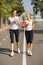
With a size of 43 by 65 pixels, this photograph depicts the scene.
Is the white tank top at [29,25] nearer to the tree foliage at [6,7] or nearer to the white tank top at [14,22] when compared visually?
the white tank top at [14,22]

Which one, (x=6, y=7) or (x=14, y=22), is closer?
(x=14, y=22)

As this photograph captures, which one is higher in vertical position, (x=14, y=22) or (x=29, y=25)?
(x=14, y=22)

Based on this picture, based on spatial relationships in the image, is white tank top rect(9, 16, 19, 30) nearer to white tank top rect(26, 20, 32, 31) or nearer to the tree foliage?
white tank top rect(26, 20, 32, 31)

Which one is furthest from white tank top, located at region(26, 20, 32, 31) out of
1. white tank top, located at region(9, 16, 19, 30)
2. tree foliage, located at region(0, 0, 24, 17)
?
tree foliage, located at region(0, 0, 24, 17)

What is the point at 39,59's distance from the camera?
11.1m

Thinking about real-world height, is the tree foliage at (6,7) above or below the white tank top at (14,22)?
below

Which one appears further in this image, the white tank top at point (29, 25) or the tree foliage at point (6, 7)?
the tree foliage at point (6, 7)

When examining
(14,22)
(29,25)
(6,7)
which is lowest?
(6,7)

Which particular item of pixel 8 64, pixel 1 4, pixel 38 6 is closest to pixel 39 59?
pixel 8 64

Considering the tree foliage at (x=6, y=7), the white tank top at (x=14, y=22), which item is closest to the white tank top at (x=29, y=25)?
the white tank top at (x=14, y=22)

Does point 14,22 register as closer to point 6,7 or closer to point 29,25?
point 29,25

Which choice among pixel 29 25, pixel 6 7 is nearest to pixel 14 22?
pixel 29 25

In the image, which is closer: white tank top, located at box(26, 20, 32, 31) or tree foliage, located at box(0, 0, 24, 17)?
white tank top, located at box(26, 20, 32, 31)

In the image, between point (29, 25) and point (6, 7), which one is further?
point (6, 7)
